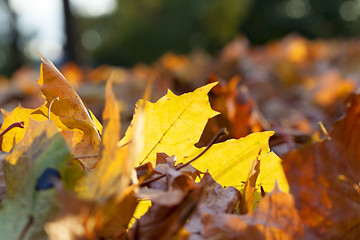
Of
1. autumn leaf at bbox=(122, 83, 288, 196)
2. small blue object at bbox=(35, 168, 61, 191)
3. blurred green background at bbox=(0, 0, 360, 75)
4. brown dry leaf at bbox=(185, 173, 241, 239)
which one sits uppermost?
small blue object at bbox=(35, 168, 61, 191)

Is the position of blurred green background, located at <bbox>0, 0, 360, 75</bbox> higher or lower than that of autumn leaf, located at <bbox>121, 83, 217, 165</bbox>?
lower

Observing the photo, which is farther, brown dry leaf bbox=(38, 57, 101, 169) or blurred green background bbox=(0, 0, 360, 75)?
blurred green background bbox=(0, 0, 360, 75)

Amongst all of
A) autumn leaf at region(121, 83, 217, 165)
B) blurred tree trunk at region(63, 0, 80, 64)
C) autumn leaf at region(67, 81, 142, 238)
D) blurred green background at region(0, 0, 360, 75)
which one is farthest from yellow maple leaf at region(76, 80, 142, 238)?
blurred green background at region(0, 0, 360, 75)

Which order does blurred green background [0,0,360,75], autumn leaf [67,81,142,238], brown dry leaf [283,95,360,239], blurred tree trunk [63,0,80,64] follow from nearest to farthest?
autumn leaf [67,81,142,238] < brown dry leaf [283,95,360,239] < blurred tree trunk [63,0,80,64] < blurred green background [0,0,360,75]

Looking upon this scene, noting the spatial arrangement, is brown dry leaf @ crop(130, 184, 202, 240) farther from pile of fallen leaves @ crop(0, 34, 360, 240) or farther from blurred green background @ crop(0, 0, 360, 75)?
blurred green background @ crop(0, 0, 360, 75)

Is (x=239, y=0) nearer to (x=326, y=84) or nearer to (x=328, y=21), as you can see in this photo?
(x=328, y=21)

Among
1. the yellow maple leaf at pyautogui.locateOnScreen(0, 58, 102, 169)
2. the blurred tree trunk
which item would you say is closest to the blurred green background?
the blurred tree trunk

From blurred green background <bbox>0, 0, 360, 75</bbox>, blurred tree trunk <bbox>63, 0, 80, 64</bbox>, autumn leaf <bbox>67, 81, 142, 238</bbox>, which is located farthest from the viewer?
blurred green background <bbox>0, 0, 360, 75</bbox>
